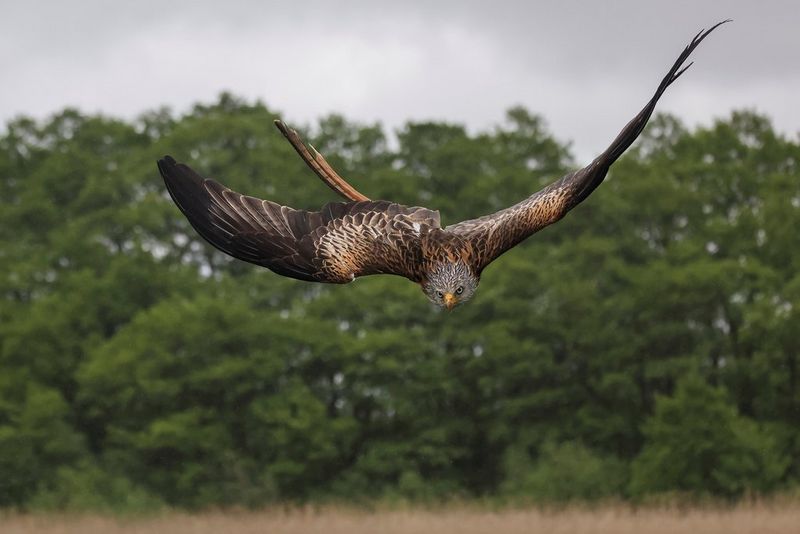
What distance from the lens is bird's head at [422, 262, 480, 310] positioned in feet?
31.2

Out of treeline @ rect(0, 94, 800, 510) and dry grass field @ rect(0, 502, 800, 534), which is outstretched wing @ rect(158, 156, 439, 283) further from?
treeline @ rect(0, 94, 800, 510)

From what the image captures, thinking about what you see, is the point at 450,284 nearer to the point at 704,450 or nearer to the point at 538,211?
the point at 538,211

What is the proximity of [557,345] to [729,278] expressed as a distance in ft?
17.2

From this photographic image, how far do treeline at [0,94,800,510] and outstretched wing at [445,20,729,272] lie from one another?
29.3 m

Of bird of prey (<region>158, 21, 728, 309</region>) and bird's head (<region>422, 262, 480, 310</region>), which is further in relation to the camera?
bird of prey (<region>158, 21, 728, 309</region>)

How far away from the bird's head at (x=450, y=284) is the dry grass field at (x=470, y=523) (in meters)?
13.5

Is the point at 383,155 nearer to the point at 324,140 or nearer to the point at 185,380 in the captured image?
the point at 324,140

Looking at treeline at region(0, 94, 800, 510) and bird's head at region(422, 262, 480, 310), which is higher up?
treeline at region(0, 94, 800, 510)

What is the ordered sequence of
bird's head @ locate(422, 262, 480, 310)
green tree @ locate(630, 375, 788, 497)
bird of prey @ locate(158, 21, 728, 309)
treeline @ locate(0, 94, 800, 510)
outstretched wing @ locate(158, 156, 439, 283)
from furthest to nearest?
1. treeline @ locate(0, 94, 800, 510)
2. green tree @ locate(630, 375, 788, 497)
3. outstretched wing @ locate(158, 156, 439, 283)
4. bird of prey @ locate(158, 21, 728, 309)
5. bird's head @ locate(422, 262, 480, 310)

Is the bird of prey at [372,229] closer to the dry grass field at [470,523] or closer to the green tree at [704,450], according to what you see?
the dry grass field at [470,523]

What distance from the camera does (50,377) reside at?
4425cm

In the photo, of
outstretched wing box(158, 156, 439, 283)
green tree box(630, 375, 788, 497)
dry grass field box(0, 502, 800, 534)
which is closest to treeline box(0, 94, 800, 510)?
green tree box(630, 375, 788, 497)

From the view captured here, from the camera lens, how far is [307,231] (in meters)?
10.6

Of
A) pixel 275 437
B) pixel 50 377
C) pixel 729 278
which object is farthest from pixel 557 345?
pixel 50 377
